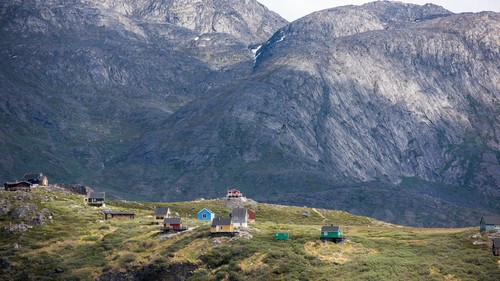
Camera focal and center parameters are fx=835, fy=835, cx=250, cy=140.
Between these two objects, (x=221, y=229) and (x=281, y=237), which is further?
(x=221, y=229)

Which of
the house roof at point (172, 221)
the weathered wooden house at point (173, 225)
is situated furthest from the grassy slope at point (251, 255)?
the house roof at point (172, 221)

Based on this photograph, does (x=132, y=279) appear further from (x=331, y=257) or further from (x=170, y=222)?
(x=331, y=257)

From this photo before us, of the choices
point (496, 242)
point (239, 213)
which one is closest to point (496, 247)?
point (496, 242)

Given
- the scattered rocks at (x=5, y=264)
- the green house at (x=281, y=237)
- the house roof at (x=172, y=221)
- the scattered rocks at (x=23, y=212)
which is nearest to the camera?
the scattered rocks at (x=5, y=264)

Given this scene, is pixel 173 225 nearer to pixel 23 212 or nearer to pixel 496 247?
pixel 23 212

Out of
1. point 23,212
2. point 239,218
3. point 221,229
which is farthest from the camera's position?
point 23,212

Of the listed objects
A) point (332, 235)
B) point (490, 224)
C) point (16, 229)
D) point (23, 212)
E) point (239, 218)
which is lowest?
point (16, 229)

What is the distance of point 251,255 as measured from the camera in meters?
160

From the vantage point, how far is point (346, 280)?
465 ft

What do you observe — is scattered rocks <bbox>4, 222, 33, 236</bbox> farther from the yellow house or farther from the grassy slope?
the yellow house

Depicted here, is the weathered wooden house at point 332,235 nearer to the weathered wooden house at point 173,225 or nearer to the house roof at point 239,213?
the house roof at point 239,213

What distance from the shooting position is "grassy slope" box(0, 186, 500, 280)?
14738 cm

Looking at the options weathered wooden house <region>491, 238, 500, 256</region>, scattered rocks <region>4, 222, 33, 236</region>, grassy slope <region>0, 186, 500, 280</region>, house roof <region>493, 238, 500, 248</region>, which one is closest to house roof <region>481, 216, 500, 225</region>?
grassy slope <region>0, 186, 500, 280</region>

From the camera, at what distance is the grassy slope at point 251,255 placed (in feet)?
484
